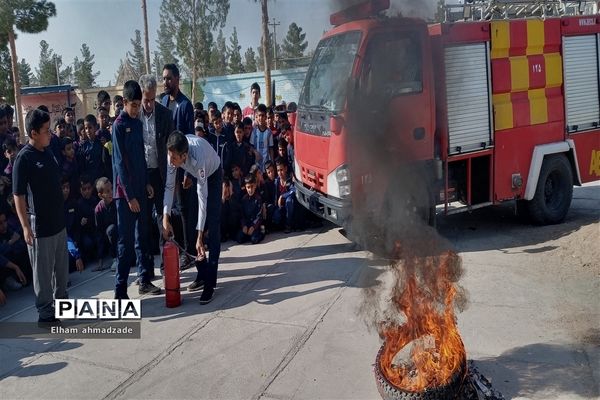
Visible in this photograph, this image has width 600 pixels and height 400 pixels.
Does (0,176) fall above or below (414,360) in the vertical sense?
above

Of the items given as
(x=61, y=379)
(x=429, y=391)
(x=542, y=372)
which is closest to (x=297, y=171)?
(x=61, y=379)

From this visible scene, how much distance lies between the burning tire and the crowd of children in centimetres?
405

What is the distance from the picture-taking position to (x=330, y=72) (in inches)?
229

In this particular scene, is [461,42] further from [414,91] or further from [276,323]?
[276,323]

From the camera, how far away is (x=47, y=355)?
405cm

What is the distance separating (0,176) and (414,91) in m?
5.00

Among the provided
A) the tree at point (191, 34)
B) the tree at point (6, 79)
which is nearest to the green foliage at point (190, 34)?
the tree at point (191, 34)

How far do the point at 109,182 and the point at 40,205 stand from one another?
1.95 m

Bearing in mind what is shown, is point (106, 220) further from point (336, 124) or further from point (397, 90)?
point (397, 90)

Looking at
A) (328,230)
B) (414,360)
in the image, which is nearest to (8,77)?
(328,230)

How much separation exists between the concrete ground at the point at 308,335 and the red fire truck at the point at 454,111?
0.84m

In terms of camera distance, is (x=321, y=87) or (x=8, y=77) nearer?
(x=321, y=87)

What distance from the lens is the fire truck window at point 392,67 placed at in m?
5.37

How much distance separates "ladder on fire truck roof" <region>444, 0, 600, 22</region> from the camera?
245 inches
